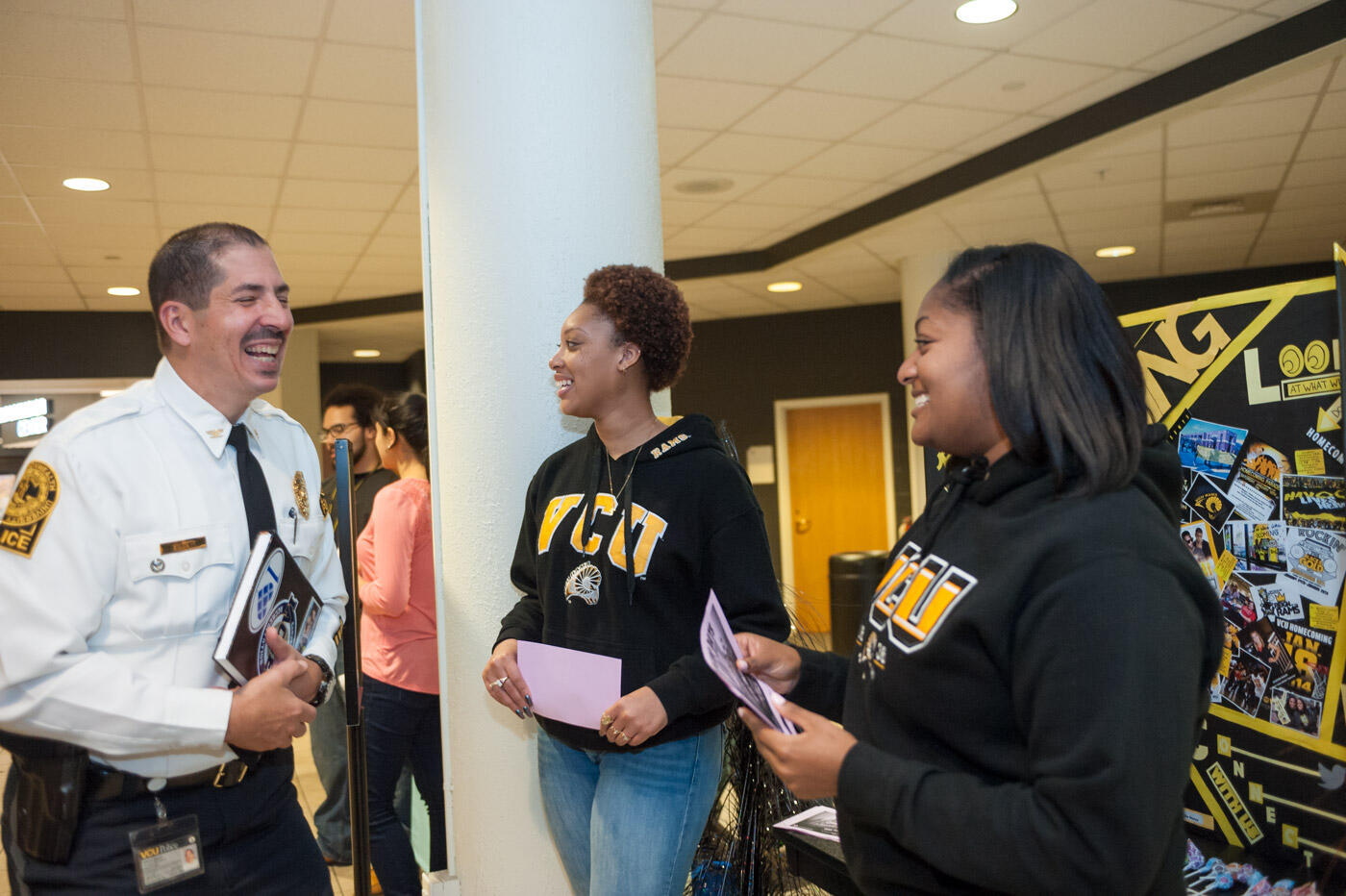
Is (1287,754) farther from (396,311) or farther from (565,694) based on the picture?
(396,311)

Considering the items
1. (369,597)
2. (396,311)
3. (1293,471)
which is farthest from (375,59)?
(396,311)

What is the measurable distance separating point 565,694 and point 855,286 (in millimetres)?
7215

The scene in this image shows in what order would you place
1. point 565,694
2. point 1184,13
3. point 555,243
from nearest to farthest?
1. point 565,694
2. point 555,243
3. point 1184,13

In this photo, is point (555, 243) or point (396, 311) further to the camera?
point (396, 311)

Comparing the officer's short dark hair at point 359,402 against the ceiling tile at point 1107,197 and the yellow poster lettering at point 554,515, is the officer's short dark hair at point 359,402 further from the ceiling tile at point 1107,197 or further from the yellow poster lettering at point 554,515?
the ceiling tile at point 1107,197

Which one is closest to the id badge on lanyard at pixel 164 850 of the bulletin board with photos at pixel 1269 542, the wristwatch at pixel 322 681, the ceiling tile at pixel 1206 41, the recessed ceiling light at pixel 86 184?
the wristwatch at pixel 322 681

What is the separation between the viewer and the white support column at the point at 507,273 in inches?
82.4

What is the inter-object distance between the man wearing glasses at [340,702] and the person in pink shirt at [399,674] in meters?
0.32

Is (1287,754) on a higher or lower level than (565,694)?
lower

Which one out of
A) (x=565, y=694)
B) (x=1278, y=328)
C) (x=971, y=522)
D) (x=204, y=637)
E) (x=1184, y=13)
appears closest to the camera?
(x=971, y=522)

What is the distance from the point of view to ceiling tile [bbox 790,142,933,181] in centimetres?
526

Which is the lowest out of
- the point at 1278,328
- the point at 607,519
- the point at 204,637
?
the point at 204,637

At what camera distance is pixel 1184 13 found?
3.79 meters

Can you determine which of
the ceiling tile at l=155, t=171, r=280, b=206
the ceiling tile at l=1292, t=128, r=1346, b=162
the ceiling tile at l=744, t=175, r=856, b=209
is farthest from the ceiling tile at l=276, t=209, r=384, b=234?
the ceiling tile at l=1292, t=128, r=1346, b=162
